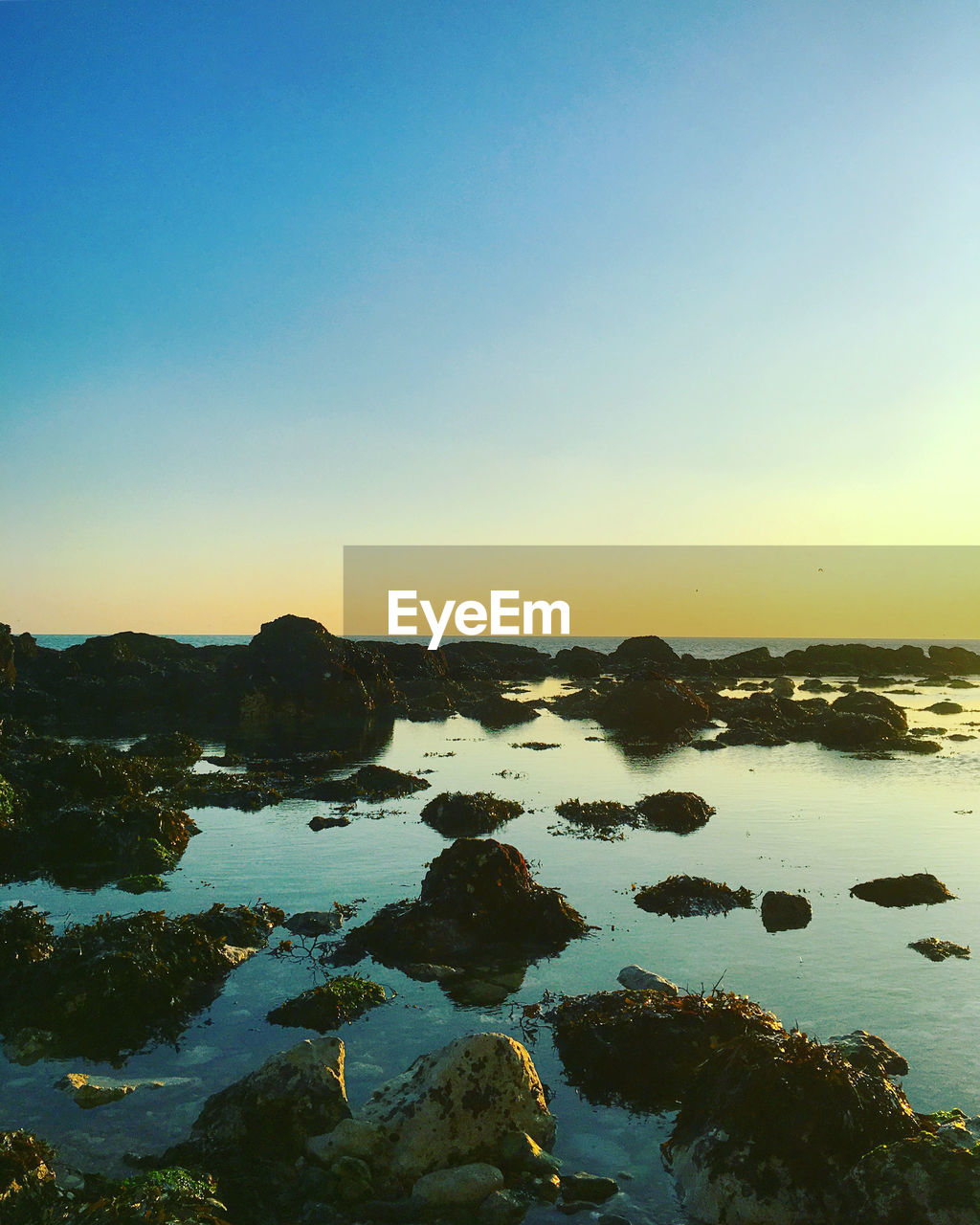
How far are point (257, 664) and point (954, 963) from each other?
6008 centimetres

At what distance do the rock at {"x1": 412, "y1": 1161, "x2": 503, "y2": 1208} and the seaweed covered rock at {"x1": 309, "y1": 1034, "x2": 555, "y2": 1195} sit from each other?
30cm

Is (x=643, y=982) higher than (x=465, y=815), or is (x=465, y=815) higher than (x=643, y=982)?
(x=643, y=982)

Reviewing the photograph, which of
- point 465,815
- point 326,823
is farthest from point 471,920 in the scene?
point 326,823

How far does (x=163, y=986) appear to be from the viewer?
49.2 ft

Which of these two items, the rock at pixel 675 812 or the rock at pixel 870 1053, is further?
the rock at pixel 675 812

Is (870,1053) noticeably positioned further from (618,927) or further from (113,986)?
(113,986)

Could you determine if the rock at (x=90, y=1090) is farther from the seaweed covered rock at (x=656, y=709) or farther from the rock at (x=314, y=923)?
the seaweed covered rock at (x=656, y=709)

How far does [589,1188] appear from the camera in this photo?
9719 mm

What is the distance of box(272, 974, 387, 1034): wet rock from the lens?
14141mm

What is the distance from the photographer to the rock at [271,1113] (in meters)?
10.3

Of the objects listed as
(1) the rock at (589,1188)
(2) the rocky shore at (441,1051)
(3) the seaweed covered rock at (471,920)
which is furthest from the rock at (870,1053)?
(3) the seaweed covered rock at (471,920)

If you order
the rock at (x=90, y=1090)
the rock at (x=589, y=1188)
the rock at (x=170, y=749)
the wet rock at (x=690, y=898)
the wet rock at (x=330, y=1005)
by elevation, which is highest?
the rock at (x=589, y=1188)

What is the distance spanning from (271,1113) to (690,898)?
13.0m

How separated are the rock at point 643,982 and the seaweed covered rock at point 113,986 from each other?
7.76 m
